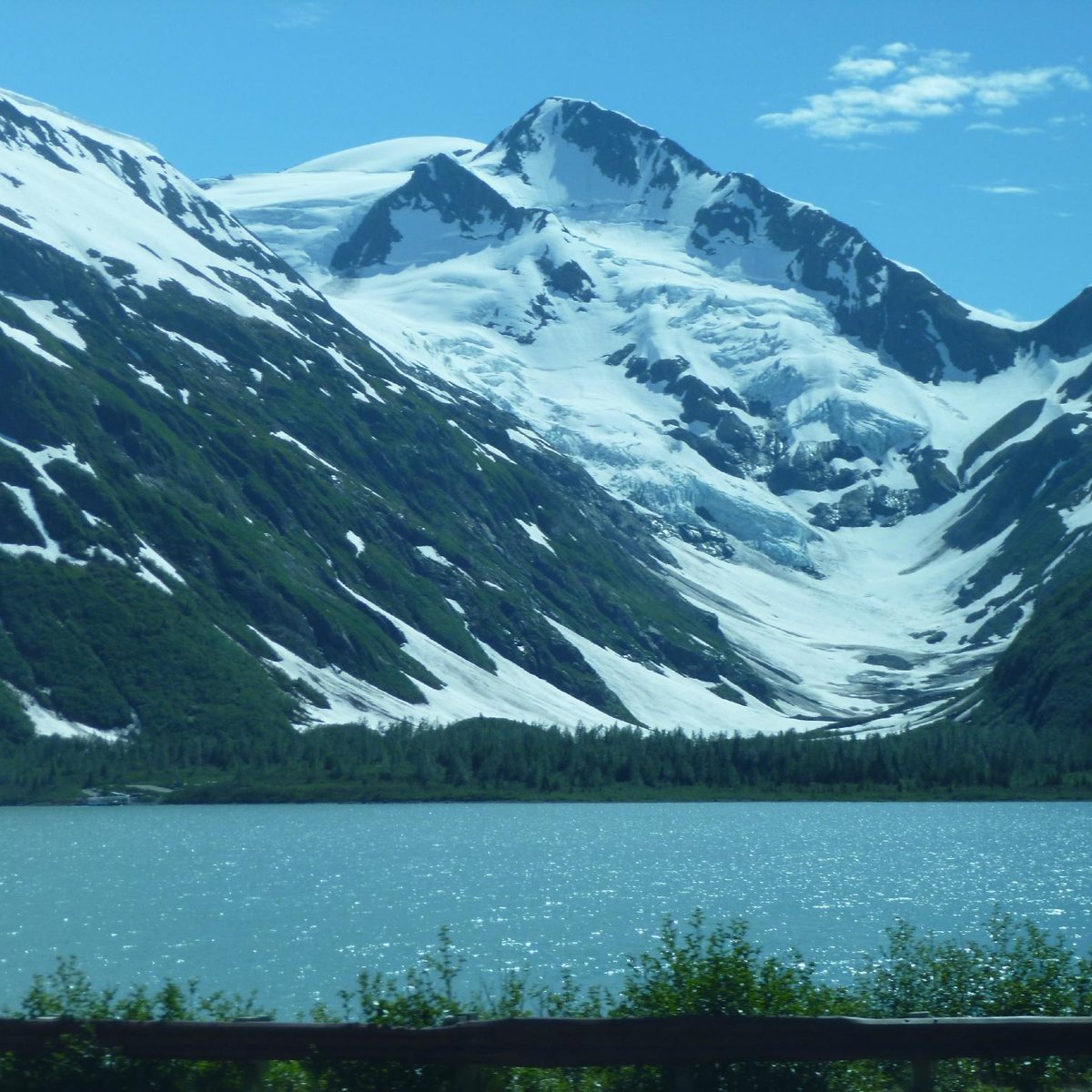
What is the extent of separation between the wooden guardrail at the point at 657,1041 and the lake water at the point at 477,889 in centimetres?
1178

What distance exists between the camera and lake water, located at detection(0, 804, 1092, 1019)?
4672 centimetres

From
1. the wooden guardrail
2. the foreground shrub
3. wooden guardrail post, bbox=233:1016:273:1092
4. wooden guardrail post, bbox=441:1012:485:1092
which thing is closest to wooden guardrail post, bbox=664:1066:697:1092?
the foreground shrub

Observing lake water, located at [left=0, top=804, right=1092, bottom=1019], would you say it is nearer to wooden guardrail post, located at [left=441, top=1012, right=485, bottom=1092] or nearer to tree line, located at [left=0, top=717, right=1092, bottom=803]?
wooden guardrail post, located at [left=441, top=1012, right=485, bottom=1092]

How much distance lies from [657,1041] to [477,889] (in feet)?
179

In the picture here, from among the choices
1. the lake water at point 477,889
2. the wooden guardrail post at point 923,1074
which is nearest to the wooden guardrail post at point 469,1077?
the wooden guardrail post at point 923,1074

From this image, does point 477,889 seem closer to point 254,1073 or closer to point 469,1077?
point 254,1073

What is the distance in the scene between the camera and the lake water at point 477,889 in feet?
153

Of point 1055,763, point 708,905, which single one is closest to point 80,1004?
point 708,905

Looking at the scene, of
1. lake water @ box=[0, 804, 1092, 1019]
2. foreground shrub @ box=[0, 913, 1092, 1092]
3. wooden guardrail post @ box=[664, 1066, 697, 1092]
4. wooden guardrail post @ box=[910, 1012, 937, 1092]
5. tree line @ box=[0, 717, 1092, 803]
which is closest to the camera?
wooden guardrail post @ box=[910, 1012, 937, 1092]

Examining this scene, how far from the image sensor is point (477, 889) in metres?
69.1

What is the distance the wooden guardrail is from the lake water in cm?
1178

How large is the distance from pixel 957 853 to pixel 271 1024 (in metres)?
81.4

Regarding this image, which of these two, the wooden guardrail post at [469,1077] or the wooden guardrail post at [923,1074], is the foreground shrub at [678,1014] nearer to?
the wooden guardrail post at [469,1077]

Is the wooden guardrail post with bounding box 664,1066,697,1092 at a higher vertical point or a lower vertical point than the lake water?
lower
